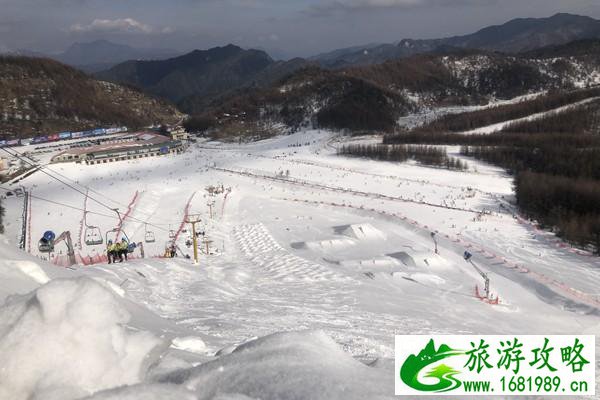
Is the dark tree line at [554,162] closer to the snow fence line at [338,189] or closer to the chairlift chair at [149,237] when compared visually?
the snow fence line at [338,189]

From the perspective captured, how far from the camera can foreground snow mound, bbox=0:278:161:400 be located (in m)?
3.28

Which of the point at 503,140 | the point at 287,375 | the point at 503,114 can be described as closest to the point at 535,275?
the point at 287,375

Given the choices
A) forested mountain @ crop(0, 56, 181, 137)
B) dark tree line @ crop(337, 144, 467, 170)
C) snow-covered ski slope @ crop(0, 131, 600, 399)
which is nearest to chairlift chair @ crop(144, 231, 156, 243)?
snow-covered ski slope @ crop(0, 131, 600, 399)

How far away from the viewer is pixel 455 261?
1891cm

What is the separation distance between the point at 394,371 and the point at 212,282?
10097mm

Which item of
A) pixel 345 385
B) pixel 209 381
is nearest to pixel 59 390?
pixel 209 381

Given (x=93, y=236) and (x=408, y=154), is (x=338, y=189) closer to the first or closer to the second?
(x=93, y=236)

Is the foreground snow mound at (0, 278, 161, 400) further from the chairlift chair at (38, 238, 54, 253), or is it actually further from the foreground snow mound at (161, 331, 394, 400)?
the chairlift chair at (38, 238, 54, 253)

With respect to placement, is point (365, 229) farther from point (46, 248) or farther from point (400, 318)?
point (46, 248)

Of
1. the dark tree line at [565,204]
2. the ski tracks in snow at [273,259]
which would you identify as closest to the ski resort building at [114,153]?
the ski tracks in snow at [273,259]

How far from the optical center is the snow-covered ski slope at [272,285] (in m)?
3.60

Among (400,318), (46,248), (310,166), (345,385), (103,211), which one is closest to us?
(345,385)

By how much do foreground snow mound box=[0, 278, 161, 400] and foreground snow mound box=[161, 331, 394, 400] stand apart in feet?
1.68

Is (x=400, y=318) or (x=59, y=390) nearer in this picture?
(x=59, y=390)
